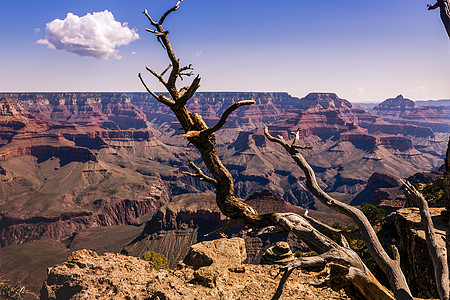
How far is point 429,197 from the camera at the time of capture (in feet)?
113

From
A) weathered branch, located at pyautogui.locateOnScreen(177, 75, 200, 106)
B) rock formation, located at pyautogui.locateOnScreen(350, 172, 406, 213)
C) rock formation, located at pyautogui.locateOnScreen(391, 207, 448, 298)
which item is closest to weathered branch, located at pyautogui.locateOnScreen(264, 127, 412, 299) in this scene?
weathered branch, located at pyautogui.locateOnScreen(177, 75, 200, 106)

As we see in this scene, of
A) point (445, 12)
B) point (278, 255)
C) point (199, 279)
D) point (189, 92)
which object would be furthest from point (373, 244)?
point (278, 255)

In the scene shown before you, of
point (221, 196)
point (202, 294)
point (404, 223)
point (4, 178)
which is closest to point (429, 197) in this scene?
point (404, 223)

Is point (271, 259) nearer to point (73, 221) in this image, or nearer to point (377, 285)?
point (377, 285)

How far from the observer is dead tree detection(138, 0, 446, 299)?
6938 mm

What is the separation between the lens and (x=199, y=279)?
1504cm

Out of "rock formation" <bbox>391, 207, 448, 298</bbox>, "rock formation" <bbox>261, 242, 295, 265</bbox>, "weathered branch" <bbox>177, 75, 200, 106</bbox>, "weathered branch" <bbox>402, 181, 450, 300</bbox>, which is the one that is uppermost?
"weathered branch" <bbox>177, 75, 200, 106</bbox>

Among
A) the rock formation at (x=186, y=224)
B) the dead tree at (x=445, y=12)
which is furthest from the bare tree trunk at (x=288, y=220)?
the rock formation at (x=186, y=224)

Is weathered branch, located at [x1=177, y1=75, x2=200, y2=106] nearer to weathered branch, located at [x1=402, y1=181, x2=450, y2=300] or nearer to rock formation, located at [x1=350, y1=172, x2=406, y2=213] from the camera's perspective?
weathered branch, located at [x1=402, y1=181, x2=450, y2=300]

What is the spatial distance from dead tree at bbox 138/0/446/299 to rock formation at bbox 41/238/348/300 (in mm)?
1254

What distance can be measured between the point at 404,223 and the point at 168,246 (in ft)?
349

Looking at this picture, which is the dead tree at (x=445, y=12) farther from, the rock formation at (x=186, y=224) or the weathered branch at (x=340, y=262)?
the rock formation at (x=186, y=224)

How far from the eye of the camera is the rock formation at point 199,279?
528 inches

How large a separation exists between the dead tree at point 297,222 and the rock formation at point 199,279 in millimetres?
1254
